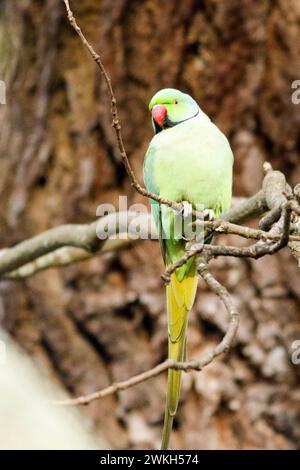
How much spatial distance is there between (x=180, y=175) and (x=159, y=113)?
0.21 metres

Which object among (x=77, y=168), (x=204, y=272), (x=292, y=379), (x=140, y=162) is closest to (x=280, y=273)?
(x=292, y=379)

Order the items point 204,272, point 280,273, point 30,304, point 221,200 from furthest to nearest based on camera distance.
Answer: point 30,304 < point 280,273 < point 221,200 < point 204,272

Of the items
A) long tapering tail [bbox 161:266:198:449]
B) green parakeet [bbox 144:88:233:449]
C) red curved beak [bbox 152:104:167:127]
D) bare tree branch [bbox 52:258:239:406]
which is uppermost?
red curved beak [bbox 152:104:167:127]

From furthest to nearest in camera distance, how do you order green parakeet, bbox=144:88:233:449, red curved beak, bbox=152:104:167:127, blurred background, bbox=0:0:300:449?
blurred background, bbox=0:0:300:449
red curved beak, bbox=152:104:167:127
green parakeet, bbox=144:88:233:449

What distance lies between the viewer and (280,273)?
10.5ft

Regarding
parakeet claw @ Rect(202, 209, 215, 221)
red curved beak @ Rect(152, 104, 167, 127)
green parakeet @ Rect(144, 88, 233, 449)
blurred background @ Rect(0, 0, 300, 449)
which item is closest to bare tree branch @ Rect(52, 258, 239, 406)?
parakeet claw @ Rect(202, 209, 215, 221)

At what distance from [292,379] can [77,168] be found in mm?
1240

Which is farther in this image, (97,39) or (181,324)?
(97,39)

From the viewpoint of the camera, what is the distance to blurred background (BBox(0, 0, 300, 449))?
10.4 feet

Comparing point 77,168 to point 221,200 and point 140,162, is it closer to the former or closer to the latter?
point 140,162

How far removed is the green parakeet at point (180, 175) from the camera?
2.07 meters

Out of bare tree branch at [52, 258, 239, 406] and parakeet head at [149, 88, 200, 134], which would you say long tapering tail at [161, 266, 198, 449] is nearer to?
parakeet head at [149, 88, 200, 134]

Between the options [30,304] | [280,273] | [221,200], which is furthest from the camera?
[30,304]

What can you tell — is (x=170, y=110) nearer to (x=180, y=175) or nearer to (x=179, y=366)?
(x=180, y=175)
